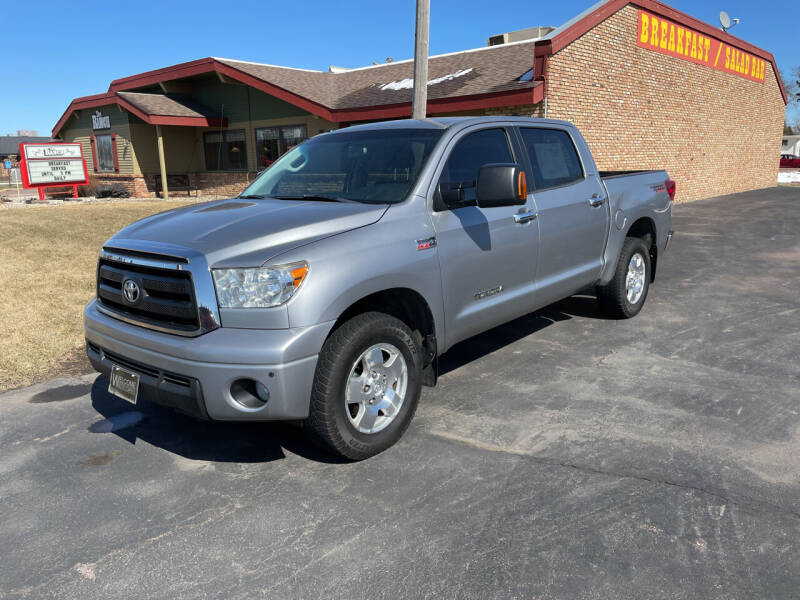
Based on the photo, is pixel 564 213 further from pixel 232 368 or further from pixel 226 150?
pixel 226 150

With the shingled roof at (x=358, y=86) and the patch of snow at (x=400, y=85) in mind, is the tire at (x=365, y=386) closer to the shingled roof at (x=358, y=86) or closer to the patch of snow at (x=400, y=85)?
the shingled roof at (x=358, y=86)

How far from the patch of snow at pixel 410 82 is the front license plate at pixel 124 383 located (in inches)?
586

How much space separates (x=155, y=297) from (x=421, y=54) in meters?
7.55

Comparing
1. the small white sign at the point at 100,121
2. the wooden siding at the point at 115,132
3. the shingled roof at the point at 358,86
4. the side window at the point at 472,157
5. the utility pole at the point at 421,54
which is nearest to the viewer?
the side window at the point at 472,157

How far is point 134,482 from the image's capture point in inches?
136

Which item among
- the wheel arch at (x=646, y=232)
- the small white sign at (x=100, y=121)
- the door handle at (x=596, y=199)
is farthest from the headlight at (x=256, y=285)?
the small white sign at (x=100, y=121)

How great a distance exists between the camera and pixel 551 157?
5.25 metres

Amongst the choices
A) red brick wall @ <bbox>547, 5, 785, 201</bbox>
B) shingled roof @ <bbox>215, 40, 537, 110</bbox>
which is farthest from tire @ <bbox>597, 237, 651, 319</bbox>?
red brick wall @ <bbox>547, 5, 785, 201</bbox>

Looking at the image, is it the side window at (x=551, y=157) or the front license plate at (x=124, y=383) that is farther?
the side window at (x=551, y=157)

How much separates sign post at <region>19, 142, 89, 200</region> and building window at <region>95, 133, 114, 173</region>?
2832 millimetres

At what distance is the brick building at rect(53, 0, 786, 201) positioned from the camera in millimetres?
15336

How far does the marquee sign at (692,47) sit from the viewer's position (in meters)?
17.7

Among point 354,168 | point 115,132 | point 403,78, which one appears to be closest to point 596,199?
point 354,168

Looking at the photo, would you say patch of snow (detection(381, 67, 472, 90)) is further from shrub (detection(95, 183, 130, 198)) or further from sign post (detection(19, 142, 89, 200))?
sign post (detection(19, 142, 89, 200))
